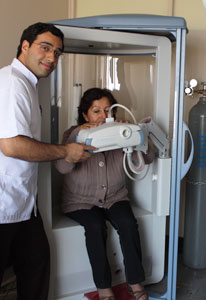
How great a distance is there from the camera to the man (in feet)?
4.26

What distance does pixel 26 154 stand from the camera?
134 centimetres

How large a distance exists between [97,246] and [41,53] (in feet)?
3.07

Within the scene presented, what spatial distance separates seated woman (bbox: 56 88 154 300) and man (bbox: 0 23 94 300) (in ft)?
0.76

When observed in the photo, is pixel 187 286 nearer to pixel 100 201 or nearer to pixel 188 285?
pixel 188 285

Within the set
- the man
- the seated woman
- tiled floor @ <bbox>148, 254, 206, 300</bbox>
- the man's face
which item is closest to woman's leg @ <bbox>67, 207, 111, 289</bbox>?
the seated woman

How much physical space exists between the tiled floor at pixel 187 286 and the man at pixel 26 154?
1.39ft

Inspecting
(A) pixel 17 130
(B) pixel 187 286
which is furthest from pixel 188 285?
(A) pixel 17 130

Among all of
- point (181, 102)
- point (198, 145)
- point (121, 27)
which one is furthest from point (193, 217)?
point (121, 27)

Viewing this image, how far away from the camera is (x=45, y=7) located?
2432 millimetres

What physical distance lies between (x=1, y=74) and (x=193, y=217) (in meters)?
1.57

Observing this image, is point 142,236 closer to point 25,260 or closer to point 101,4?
point 25,260

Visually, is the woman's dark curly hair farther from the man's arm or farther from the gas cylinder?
the gas cylinder

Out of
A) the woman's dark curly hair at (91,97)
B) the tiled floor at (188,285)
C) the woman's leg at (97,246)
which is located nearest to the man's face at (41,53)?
the woman's dark curly hair at (91,97)

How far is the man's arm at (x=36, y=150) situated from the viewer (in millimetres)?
1302
